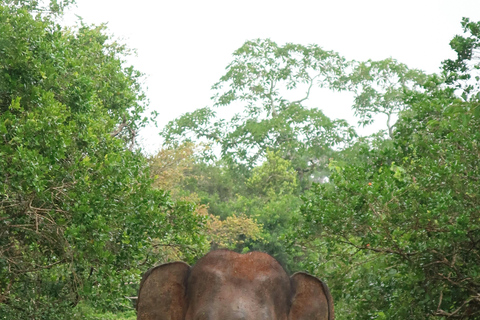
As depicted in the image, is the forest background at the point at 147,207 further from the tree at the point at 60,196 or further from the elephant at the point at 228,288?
the elephant at the point at 228,288

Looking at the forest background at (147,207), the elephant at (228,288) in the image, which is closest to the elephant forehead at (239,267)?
the elephant at (228,288)

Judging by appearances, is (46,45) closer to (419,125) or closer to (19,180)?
(19,180)

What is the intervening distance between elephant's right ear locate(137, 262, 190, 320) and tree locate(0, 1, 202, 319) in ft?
16.5

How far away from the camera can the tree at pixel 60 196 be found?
9.40 meters

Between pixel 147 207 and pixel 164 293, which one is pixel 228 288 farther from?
pixel 147 207

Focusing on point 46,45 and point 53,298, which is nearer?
point 46,45

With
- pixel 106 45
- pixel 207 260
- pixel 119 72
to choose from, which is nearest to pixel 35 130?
pixel 119 72

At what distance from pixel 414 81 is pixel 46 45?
30.1 m

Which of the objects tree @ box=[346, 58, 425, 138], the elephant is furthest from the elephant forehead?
tree @ box=[346, 58, 425, 138]

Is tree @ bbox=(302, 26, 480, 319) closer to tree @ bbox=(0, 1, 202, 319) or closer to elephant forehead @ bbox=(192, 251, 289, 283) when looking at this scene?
tree @ bbox=(0, 1, 202, 319)

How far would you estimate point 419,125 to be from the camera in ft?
35.0

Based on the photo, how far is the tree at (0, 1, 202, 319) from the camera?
30.8 ft

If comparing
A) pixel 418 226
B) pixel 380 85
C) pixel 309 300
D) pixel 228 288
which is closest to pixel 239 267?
pixel 228 288

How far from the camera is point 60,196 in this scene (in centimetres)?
998
